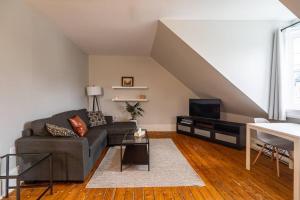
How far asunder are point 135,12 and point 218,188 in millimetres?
2886

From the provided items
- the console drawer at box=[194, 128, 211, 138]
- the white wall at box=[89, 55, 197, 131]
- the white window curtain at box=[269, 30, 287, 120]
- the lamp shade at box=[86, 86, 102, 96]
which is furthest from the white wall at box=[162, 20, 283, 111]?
the lamp shade at box=[86, 86, 102, 96]

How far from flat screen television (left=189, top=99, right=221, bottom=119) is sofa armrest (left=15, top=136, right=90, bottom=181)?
3.48 m

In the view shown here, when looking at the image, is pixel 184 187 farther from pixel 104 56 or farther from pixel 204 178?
pixel 104 56

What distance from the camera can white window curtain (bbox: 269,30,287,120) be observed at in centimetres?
325

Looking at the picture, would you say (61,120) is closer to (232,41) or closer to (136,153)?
(136,153)

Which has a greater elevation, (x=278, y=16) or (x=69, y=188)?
(x=278, y=16)

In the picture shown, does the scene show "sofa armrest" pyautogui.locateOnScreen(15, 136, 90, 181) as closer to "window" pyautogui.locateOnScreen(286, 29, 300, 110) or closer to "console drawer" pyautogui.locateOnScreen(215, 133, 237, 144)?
"console drawer" pyautogui.locateOnScreen(215, 133, 237, 144)

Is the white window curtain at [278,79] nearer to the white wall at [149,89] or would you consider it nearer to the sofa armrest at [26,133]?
the white wall at [149,89]

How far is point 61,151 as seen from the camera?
2438mm

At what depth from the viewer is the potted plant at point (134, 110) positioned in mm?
5828

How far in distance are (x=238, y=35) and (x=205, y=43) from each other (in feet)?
1.98

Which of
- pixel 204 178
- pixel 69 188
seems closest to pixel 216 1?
pixel 204 178

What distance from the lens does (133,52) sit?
18.5ft

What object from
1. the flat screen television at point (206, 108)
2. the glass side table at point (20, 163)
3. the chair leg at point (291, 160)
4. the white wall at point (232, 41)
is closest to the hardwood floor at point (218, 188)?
the chair leg at point (291, 160)
